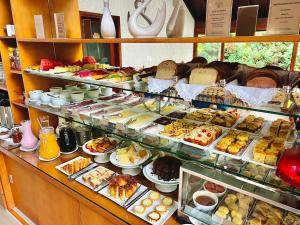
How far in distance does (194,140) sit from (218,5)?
58 centimetres

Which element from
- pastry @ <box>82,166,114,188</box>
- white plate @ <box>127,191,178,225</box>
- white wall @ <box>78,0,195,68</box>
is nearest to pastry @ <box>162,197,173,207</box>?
white plate @ <box>127,191,178,225</box>

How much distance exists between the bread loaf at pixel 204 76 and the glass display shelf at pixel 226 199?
388 mm

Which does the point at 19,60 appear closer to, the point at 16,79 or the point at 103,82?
the point at 16,79

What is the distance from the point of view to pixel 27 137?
177 centimetres

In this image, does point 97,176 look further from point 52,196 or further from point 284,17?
point 284,17

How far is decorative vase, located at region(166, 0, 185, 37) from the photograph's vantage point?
3.34ft

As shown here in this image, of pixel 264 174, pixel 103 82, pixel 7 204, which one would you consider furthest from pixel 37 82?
pixel 264 174

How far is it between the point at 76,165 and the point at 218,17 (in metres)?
1.22

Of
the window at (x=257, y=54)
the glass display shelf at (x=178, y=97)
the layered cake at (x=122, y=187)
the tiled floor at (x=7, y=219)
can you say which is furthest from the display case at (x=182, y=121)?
the tiled floor at (x=7, y=219)

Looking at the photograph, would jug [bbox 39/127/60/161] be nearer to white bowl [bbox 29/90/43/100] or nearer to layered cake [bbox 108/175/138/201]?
white bowl [bbox 29/90/43/100]

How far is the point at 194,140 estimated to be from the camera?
42.1 inches

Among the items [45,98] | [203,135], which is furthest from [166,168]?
[45,98]

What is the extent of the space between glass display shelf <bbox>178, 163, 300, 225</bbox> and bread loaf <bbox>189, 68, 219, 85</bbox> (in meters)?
0.39

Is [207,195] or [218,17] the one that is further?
[207,195]
